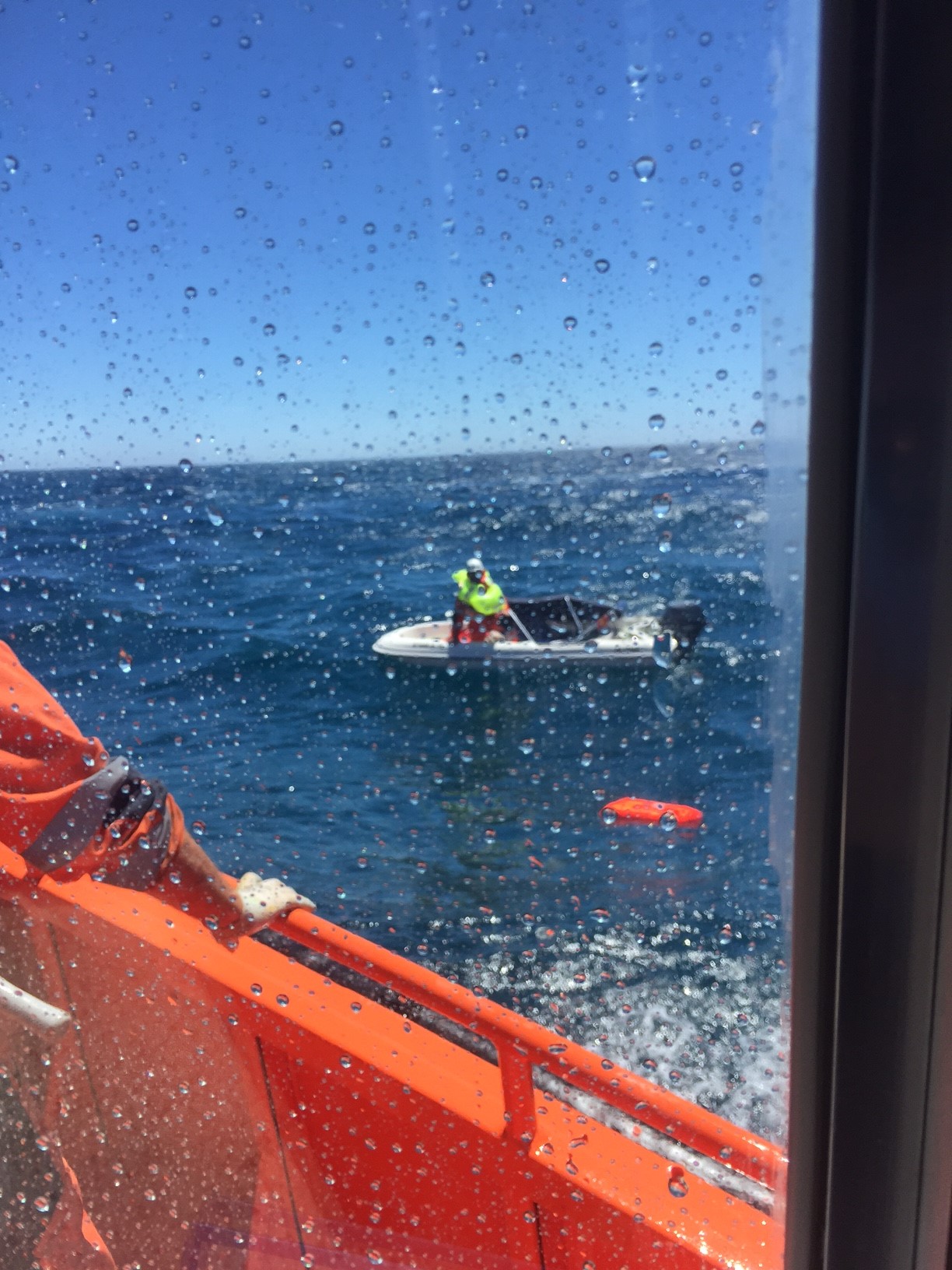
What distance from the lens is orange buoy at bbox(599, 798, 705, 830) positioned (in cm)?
108

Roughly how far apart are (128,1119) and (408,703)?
82cm

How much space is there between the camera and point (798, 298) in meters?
0.65

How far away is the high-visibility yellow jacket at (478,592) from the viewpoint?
1.01m

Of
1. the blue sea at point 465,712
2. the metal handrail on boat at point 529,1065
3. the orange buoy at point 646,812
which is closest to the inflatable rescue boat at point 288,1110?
the metal handrail on boat at point 529,1065

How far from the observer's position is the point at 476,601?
104 centimetres

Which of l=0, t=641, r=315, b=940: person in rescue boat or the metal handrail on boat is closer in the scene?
the metal handrail on boat

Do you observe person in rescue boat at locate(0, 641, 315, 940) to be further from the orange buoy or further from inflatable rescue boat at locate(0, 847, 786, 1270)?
the orange buoy

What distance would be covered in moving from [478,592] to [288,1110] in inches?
37.3

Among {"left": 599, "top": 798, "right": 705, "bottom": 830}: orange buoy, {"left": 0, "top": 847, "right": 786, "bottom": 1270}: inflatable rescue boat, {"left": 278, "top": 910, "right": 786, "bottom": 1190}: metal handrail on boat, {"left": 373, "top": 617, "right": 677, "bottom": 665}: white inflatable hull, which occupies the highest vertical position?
{"left": 373, "top": 617, "right": 677, "bottom": 665}: white inflatable hull

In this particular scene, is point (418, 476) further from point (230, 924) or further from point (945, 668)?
point (230, 924)

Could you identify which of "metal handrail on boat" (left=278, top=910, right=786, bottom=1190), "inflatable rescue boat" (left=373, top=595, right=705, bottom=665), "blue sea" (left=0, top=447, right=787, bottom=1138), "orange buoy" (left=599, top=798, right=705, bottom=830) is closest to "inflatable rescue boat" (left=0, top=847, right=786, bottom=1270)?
"metal handrail on boat" (left=278, top=910, right=786, bottom=1190)

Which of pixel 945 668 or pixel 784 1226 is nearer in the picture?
pixel 945 668

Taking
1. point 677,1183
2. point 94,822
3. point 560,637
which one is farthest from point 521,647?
point 677,1183

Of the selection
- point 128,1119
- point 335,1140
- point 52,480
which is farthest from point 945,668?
point 128,1119
